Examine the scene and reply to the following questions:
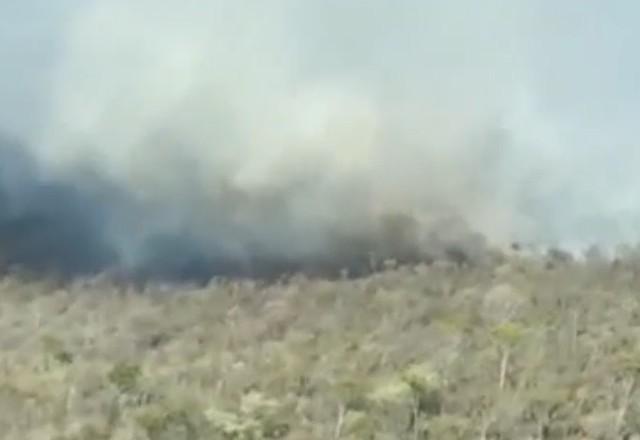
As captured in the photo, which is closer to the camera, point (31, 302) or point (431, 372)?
point (431, 372)

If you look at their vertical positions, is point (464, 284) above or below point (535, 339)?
above

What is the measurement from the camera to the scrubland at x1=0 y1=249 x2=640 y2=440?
188 feet

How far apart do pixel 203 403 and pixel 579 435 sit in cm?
1128

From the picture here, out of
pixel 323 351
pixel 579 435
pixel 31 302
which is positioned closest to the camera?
pixel 579 435

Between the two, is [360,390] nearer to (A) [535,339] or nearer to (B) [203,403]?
(B) [203,403]

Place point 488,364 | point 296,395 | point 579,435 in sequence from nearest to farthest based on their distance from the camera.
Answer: point 579,435, point 296,395, point 488,364

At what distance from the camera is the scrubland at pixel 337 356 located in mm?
57438

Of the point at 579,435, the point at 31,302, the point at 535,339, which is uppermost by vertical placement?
the point at 31,302

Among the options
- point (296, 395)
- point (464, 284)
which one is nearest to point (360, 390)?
point (296, 395)

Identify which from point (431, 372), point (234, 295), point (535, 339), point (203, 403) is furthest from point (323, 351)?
point (234, 295)

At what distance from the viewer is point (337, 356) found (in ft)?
257

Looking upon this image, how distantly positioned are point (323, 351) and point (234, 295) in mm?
31095

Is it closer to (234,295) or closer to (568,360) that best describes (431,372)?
(568,360)

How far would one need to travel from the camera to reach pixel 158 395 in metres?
63.5
